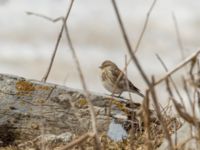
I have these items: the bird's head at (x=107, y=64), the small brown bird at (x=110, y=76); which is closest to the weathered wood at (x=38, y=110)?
the small brown bird at (x=110, y=76)

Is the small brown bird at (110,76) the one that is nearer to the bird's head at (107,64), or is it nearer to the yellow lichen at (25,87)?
the bird's head at (107,64)

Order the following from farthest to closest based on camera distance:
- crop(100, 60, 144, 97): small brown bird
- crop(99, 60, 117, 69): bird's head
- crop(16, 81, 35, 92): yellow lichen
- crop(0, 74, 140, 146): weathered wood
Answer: crop(99, 60, 117, 69): bird's head, crop(100, 60, 144, 97): small brown bird, crop(16, 81, 35, 92): yellow lichen, crop(0, 74, 140, 146): weathered wood

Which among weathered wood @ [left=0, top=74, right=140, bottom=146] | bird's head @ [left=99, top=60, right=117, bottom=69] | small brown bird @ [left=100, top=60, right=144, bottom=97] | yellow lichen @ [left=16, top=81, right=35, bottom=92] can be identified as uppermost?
bird's head @ [left=99, top=60, right=117, bottom=69]

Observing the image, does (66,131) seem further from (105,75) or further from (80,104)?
(105,75)

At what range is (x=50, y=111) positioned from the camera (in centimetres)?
560

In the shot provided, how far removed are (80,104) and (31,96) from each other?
1.45 feet

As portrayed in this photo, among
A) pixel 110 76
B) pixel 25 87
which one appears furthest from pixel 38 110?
pixel 110 76

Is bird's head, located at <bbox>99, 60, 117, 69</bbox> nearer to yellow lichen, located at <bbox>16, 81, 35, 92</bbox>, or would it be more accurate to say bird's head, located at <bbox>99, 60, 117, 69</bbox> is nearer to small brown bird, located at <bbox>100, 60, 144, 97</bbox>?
small brown bird, located at <bbox>100, 60, 144, 97</bbox>

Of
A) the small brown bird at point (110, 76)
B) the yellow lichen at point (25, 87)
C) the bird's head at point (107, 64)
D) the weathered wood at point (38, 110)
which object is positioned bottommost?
the weathered wood at point (38, 110)

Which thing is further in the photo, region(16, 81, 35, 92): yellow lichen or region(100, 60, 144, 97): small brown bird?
region(100, 60, 144, 97): small brown bird

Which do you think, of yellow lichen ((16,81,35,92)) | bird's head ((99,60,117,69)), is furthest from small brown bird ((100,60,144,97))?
yellow lichen ((16,81,35,92))

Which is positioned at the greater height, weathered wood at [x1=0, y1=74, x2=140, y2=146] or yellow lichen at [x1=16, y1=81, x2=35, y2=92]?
yellow lichen at [x1=16, y1=81, x2=35, y2=92]

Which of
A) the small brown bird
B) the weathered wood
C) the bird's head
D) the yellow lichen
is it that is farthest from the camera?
the bird's head

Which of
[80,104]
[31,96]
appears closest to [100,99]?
[80,104]
